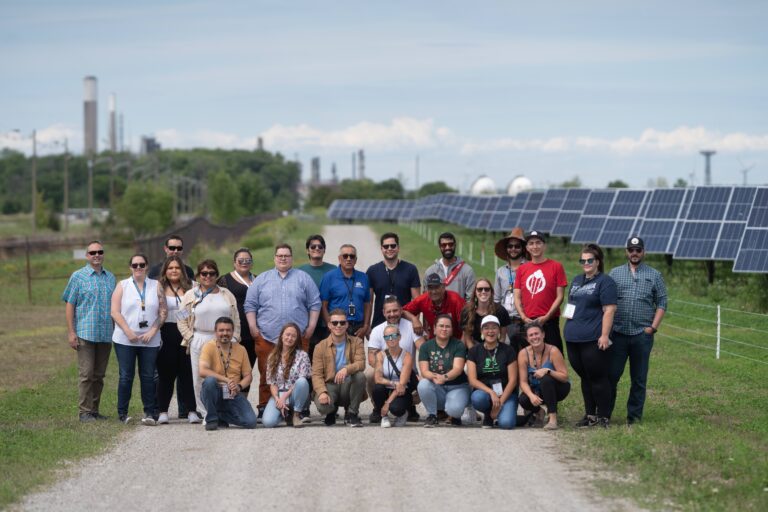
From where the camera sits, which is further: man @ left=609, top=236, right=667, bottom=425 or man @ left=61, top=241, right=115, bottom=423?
man @ left=61, top=241, right=115, bottom=423

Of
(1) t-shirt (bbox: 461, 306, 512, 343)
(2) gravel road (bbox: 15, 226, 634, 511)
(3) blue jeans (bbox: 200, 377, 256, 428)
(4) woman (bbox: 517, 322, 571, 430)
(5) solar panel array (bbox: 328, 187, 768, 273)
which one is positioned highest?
(5) solar panel array (bbox: 328, 187, 768, 273)

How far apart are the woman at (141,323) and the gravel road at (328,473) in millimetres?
695

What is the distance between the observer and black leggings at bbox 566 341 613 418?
484 inches

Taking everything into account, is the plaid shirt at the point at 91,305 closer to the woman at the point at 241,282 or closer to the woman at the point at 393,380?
the woman at the point at 241,282

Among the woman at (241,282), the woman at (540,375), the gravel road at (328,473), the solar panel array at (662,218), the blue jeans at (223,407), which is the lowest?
the gravel road at (328,473)

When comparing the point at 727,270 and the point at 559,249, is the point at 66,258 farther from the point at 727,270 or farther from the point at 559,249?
the point at 727,270

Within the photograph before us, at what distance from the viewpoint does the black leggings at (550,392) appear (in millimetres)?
12227

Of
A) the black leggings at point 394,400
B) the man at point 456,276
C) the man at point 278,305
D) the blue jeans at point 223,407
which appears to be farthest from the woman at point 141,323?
the man at point 456,276

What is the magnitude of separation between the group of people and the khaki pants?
2cm

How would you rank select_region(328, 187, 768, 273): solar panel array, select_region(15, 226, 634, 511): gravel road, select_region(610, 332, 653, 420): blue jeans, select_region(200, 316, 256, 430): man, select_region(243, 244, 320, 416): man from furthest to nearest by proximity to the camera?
select_region(328, 187, 768, 273): solar panel array, select_region(243, 244, 320, 416): man, select_region(610, 332, 653, 420): blue jeans, select_region(200, 316, 256, 430): man, select_region(15, 226, 634, 511): gravel road

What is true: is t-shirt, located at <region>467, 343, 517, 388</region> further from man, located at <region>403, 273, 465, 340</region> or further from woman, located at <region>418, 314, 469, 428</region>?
man, located at <region>403, 273, 465, 340</region>

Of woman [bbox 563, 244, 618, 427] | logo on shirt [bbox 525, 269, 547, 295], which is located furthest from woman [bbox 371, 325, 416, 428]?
woman [bbox 563, 244, 618, 427]

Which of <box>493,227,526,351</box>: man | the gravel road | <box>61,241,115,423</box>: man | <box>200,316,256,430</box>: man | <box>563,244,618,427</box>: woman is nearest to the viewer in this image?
the gravel road

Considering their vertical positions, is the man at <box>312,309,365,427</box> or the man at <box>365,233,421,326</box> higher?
Result: the man at <box>365,233,421,326</box>
